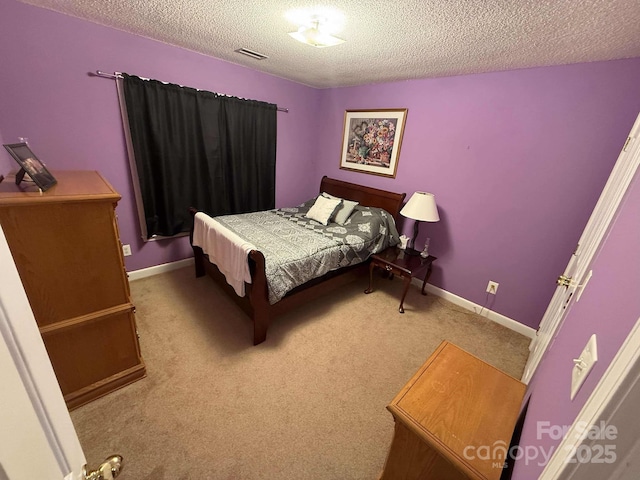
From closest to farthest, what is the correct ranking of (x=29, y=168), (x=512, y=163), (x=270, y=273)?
(x=29, y=168) → (x=270, y=273) → (x=512, y=163)

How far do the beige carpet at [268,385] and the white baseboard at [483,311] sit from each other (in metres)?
0.10

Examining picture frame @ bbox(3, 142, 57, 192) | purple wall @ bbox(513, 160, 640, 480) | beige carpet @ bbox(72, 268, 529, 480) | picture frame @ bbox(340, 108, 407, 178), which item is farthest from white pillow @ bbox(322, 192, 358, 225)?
picture frame @ bbox(3, 142, 57, 192)

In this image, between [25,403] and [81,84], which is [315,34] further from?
[25,403]

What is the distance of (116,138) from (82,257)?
5.34 feet

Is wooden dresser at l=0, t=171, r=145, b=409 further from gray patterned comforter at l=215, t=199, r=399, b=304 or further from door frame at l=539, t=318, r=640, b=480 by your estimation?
door frame at l=539, t=318, r=640, b=480

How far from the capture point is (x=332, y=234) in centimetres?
277

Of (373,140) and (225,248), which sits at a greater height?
(373,140)

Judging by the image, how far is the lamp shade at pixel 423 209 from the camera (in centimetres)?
261

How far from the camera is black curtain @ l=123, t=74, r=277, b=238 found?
2.50m

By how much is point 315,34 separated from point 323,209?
1.76 metres

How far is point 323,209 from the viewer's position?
3182 millimetres

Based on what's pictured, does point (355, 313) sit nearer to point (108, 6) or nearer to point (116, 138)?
point (116, 138)

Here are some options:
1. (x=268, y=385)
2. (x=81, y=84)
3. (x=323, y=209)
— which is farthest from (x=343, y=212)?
(x=81, y=84)

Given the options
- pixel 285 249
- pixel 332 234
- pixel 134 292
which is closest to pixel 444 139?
pixel 332 234
